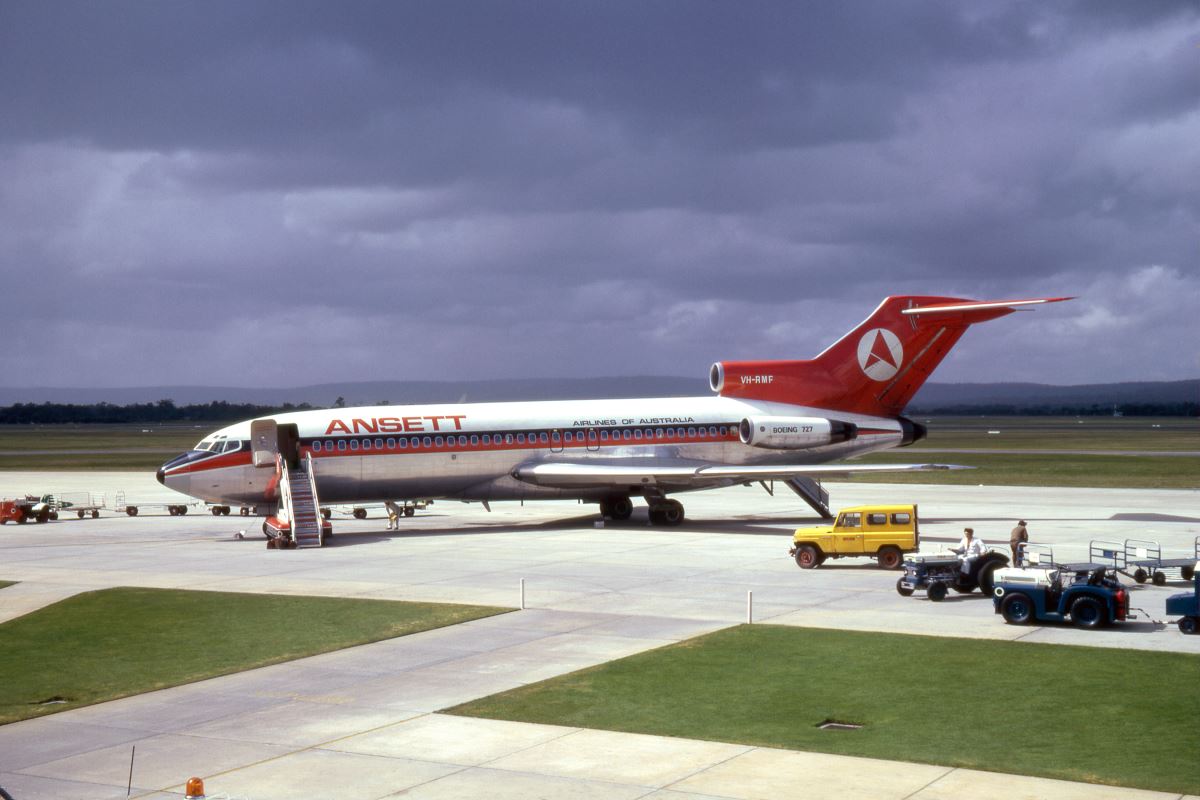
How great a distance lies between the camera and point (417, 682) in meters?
20.6

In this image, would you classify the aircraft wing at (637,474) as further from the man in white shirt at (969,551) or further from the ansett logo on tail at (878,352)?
the man in white shirt at (969,551)

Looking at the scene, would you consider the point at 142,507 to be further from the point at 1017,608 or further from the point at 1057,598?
the point at 1057,598

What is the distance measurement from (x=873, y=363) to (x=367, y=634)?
27.6 m

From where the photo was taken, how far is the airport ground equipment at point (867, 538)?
32656 millimetres

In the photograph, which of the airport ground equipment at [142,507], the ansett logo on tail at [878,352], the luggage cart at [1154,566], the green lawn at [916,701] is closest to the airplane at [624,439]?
the ansett logo on tail at [878,352]

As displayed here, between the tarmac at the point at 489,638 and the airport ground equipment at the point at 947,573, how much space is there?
16.8 inches

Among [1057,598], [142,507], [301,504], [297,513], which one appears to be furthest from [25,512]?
[1057,598]

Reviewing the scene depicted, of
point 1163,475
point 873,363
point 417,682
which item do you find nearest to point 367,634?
point 417,682

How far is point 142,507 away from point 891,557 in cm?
3853

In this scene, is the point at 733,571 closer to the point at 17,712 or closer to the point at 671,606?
the point at 671,606

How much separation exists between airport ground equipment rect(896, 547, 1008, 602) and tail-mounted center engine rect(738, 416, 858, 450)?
1700 centimetres

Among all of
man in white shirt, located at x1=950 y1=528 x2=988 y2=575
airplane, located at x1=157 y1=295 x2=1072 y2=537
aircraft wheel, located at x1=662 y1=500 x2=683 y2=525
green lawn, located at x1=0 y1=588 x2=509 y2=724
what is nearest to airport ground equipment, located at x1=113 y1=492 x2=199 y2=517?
airplane, located at x1=157 y1=295 x2=1072 y2=537

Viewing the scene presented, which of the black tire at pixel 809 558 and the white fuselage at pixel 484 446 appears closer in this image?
the black tire at pixel 809 558

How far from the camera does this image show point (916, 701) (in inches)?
738
